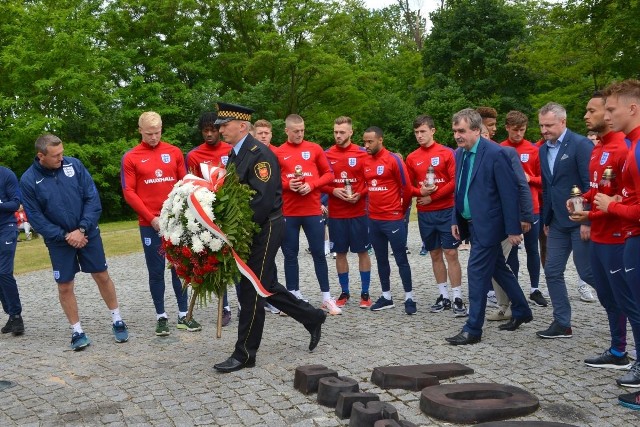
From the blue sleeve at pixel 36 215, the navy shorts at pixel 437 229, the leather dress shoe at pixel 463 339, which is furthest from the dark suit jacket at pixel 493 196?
the blue sleeve at pixel 36 215

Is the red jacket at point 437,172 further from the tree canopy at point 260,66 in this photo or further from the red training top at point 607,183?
the tree canopy at point 260,66

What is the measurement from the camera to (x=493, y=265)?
23.2 ft

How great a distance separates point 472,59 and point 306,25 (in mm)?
12537

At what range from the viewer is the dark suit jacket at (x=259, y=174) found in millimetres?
6320

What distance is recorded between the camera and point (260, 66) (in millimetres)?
38375

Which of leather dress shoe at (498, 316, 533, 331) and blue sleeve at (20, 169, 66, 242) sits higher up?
blue sleeve at (20, 169, 66, 242)

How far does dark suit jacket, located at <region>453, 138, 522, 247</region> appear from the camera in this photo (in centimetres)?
689

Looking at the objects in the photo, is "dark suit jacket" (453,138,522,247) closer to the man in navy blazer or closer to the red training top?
the man in navy blazer

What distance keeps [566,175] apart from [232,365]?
13.4 feet

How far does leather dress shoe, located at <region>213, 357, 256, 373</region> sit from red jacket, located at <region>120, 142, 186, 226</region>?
2350 millimetres

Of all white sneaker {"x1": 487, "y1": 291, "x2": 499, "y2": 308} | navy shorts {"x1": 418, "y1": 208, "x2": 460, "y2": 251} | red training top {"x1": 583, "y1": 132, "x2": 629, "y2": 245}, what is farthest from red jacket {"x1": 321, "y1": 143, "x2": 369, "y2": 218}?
red training top {"x1": 583, "y1": 132, "x2": 629, "y2": 245}

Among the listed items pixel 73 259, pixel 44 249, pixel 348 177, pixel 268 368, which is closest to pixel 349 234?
pixel 348 177

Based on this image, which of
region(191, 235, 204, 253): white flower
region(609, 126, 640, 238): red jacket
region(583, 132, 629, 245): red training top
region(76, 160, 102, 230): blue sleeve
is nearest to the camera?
region(609, 126, 640, 238): red jacket

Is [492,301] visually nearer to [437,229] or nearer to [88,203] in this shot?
[437,229]
